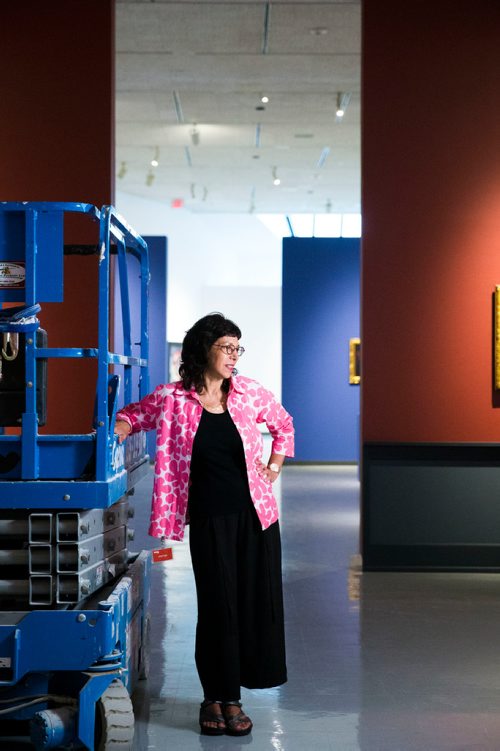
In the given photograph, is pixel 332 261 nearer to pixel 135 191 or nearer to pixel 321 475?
pixel 321 475

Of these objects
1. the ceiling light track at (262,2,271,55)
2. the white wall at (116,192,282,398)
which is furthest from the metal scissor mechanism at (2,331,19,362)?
the white wall at (116,192,282,398)

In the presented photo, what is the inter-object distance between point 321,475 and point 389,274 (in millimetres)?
7727

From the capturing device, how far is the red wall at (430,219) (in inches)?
294

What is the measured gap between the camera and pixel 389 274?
748cm

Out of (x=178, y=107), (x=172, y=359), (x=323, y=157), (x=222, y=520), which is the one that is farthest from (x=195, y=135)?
(x=222, y=520)

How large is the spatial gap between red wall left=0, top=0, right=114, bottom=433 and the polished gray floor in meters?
1.94

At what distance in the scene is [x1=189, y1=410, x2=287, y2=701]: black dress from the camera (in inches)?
152

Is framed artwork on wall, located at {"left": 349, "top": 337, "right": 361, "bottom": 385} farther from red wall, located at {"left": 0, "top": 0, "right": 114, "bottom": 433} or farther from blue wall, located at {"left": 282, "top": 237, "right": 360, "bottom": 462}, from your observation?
red wall, located at {"left": 0, "top": 0, "right": 114, "bottom": 433}

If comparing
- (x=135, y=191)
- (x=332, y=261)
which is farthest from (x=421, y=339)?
(x=135, y=191)

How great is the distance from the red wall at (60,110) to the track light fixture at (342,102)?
5.21 metres

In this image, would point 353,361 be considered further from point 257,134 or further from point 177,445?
point 177,445

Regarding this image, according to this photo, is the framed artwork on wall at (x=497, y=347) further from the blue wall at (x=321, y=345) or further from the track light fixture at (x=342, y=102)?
the blue wall at (x=321, y=345)

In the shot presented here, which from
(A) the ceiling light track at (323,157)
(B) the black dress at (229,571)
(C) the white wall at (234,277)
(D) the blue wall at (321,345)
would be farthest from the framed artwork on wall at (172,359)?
(B) the black dress at (229,571)

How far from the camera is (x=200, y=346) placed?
397 centimetres
